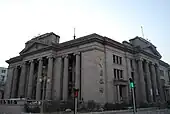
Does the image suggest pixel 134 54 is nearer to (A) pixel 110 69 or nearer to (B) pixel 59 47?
(A) pixel 110 69

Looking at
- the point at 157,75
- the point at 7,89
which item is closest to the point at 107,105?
the point at 157,75

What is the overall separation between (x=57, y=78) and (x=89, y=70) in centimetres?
1022

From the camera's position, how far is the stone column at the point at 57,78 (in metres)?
37.4

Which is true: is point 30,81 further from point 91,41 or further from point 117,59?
point 117,59

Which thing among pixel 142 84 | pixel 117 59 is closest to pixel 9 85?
pixel 117 59

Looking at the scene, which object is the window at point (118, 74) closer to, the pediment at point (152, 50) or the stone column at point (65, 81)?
the stone column at point (65, 81)

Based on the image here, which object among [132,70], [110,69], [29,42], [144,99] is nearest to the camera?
[110,69]

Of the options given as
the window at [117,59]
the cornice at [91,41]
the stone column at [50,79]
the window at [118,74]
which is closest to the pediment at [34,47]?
the cornice at [91,41]

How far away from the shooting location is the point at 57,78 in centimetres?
3884

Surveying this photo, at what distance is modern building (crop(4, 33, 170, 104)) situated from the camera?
3278 cm

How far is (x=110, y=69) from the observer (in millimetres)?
34781

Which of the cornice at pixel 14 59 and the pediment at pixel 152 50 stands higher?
the pediment at pixel 152 50

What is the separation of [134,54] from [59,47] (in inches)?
792

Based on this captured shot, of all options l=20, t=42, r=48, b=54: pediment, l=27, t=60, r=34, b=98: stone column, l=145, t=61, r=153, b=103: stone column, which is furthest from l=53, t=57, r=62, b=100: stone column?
l=145, t=61, r=153, b=103: stone column
